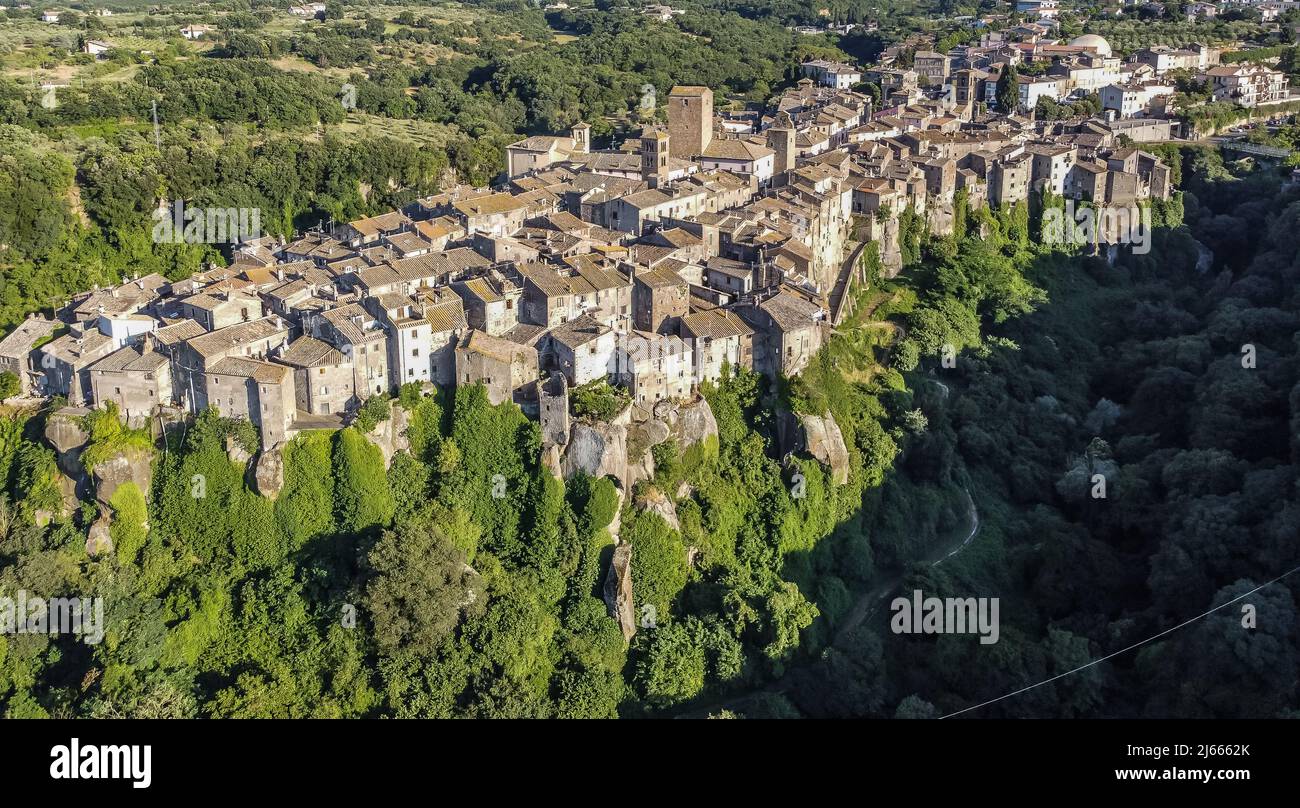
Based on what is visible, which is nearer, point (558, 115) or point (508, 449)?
point (508, 449)

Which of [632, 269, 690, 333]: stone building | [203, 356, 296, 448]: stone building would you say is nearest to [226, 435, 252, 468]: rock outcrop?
[203, 356, 296, 448]: stone building

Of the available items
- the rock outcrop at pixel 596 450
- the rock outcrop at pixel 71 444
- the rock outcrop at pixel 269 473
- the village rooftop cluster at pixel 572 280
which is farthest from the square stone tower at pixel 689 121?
the rock outcrop at pixel 71 444

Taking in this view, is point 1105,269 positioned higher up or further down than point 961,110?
further down

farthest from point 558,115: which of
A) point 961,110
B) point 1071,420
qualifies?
point 1071,420

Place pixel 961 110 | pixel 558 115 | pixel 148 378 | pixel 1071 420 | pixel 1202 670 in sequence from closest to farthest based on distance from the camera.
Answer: pixel 1202 670
pixel 148 378
pixel 1071 420
pixel 961 110
pixel 558 115

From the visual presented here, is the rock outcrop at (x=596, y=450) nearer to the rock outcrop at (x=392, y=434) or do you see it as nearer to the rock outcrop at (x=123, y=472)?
the rock outcrop at (x=392, y=434)

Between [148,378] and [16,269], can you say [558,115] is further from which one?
[148,378]
